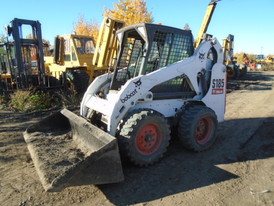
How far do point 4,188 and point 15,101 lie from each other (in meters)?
5.51

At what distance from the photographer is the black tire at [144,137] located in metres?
3.57

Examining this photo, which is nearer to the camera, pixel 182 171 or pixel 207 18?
pixel 182 171

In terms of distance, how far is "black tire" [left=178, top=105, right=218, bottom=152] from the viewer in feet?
14.0

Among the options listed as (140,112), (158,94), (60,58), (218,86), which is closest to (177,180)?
(140,112)

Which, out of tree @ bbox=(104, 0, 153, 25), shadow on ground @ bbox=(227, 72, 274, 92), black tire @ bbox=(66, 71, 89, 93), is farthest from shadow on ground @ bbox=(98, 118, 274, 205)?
tree @ bbox=(104, 0, 153, 25)

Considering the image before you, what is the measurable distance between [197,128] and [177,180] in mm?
1323

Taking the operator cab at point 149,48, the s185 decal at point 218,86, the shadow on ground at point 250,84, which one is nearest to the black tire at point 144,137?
the operator cab at point 149,48

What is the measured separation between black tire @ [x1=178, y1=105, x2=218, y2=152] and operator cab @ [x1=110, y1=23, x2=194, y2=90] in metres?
Answer: 1.02

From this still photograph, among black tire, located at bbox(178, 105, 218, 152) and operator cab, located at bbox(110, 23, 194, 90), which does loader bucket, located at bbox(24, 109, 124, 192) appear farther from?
black tire, located at bbox(178, 105, 218, 152)

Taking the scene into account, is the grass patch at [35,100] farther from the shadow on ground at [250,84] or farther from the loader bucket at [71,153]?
the shadow on ground at [250,84]

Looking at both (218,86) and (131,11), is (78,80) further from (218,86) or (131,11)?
(131,11)

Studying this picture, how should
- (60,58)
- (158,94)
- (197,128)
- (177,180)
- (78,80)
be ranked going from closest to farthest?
(177,180) → (158,94) → (197,128) → (78,80) → (60,58)

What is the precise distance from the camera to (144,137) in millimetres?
3797

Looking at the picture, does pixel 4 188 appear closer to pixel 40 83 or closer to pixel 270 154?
pixel 270 154
